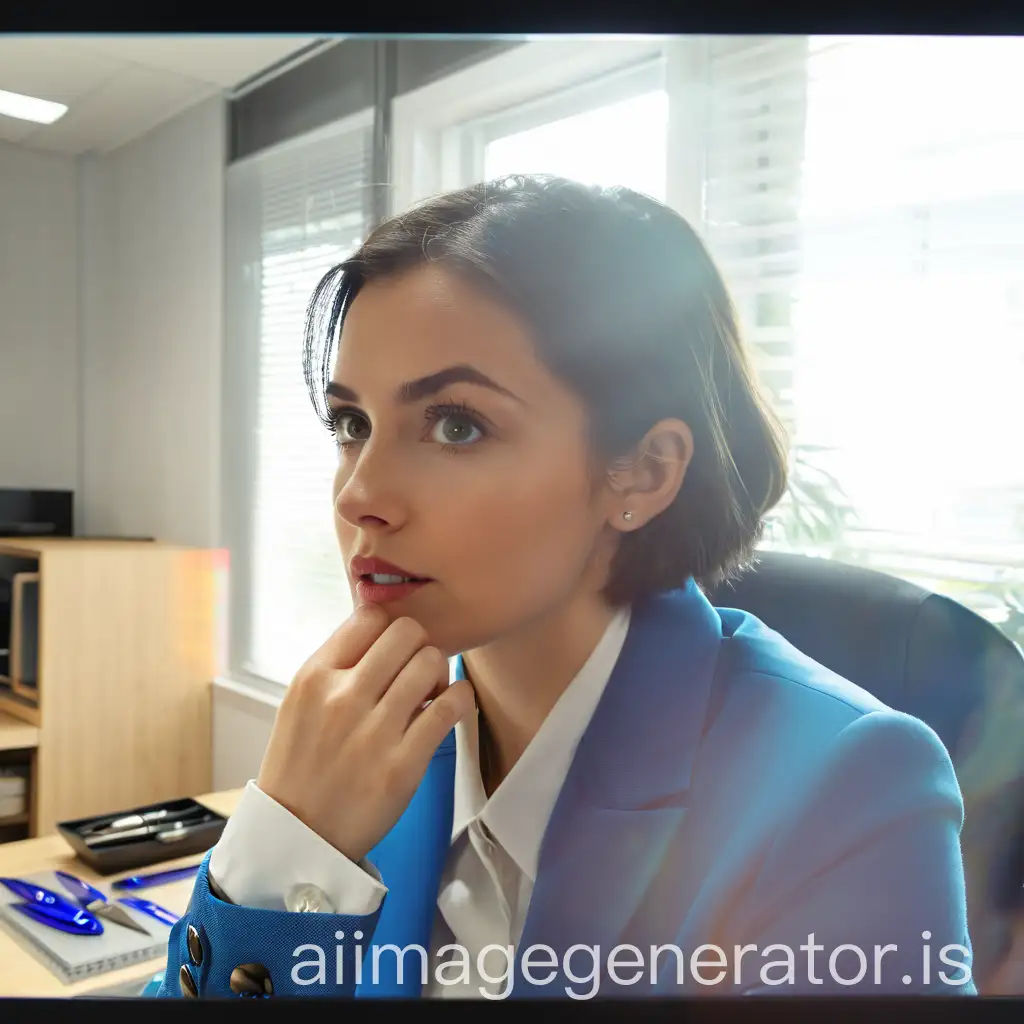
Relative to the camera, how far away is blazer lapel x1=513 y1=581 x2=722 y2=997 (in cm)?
61

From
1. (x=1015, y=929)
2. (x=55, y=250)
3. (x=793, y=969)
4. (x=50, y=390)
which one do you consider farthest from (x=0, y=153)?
(x=1015, y=929)

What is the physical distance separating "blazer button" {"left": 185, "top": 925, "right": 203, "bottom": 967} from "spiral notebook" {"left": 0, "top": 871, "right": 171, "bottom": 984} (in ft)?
0.27

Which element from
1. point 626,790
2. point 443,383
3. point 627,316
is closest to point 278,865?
point 626,790

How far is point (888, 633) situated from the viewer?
63 cm

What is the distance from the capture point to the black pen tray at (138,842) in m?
0.67

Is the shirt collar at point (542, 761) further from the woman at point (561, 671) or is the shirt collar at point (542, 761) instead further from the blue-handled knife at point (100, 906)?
the blue-handled knife at point (100, 906)

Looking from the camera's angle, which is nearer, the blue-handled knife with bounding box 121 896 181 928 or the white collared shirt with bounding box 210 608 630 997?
the white collared shirt with bounding box 210 608 630 997

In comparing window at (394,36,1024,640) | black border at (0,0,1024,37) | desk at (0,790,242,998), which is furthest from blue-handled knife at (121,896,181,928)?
black border at (0,0,1024,37)

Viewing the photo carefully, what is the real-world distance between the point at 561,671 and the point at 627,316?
0.90ft

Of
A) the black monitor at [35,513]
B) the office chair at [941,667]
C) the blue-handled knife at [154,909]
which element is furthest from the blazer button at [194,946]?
the office chair at [941,667]

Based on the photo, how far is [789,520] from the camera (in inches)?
24.2

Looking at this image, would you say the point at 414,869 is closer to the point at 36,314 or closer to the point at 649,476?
the point at 649,476

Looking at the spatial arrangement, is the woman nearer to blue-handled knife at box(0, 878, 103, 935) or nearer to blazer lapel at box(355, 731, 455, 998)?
blazer lapel at box(355, 731, 455, 998)

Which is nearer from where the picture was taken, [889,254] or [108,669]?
[889,254]
